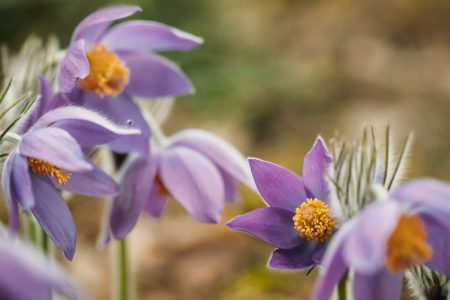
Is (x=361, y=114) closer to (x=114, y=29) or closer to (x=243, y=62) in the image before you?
(x=243, y=62)

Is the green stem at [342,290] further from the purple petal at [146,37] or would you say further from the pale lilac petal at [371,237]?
the purple petal at [146,37]

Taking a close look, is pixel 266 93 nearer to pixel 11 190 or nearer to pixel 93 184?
pixel 93 184

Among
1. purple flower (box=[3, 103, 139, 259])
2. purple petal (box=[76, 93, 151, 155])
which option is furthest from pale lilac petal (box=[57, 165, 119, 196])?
purple petal (box=[76, 93, 151, 155])

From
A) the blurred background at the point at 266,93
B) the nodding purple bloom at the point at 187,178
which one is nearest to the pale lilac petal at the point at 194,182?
the nodding purple bloom at the point at 187,178

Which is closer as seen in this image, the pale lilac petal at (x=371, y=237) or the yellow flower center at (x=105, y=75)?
the pale lilac petal at (x=371, y=237)

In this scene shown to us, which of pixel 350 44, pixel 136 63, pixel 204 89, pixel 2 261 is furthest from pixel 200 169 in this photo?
pixel 350 44

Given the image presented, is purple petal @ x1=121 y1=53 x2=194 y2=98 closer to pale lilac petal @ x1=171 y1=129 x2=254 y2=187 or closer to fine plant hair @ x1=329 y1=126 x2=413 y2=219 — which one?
pale lilac petal @ x1=171 y1=129 x2=254 y2=187
